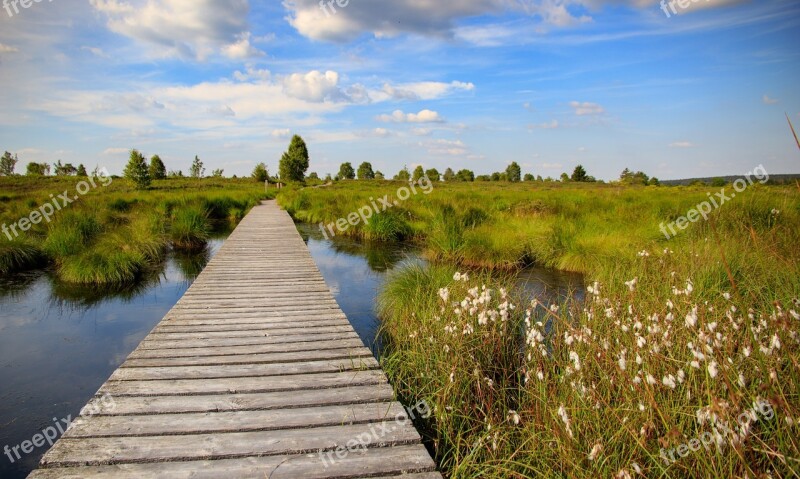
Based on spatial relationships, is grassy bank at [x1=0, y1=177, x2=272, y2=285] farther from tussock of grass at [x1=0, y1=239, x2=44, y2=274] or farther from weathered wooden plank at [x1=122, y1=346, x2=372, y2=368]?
weathered wooden plank at [x1=122, y1=346, x2=372, y2=368]

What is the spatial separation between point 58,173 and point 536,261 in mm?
61599

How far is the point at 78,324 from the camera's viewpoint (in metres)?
6.64

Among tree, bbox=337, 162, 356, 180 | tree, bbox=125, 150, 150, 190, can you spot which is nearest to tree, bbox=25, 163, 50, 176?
tree, bbox=125, 150, 150, 190

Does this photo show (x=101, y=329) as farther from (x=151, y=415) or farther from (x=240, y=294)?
(x=151, y=415)

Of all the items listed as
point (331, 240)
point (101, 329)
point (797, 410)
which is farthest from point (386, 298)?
point (331, 240)

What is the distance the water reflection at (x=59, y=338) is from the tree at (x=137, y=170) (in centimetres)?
3060

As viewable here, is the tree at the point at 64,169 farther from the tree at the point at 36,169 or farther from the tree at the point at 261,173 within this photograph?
the tree at the point at 261,173

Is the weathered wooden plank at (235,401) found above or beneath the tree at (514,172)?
beneath

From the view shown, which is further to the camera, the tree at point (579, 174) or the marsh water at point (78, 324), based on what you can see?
the tree at point (579, 174)

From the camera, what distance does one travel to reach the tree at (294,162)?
2124 inches

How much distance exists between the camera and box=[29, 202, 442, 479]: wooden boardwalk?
8.30 feet

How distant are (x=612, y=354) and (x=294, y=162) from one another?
53.7 metres
